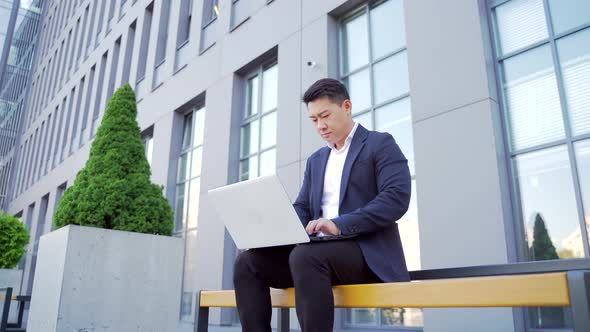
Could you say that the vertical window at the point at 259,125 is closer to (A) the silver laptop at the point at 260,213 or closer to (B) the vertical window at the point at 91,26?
(A) the silver laptop at the point at 260,213

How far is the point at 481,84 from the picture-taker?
5.32 m

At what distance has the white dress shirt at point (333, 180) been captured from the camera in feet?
8.94

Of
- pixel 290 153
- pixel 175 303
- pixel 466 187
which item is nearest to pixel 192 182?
pixel 290 153

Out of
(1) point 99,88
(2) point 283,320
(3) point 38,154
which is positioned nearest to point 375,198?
(2) point 283,320

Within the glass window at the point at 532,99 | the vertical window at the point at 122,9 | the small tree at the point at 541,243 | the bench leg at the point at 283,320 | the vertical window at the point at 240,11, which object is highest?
the vertical window at the point at 122,9

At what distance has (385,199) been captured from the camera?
2348 mm

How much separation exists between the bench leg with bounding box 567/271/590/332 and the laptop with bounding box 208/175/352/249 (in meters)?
1.04

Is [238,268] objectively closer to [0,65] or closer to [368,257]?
[368,257]

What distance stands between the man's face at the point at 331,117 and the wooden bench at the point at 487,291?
894mm

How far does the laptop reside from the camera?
7.50ft

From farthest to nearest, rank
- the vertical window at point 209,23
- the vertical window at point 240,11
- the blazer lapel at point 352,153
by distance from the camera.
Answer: the vertical window at point 209,23 < the vertical window at point 240,11 < the blazer lapel at point 352,153

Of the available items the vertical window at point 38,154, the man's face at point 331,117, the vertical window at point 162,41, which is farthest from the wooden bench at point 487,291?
the vertical window at point 38,154

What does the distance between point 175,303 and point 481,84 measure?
159 inches

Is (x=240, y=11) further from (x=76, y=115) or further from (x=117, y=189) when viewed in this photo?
(x=76, y=115)
